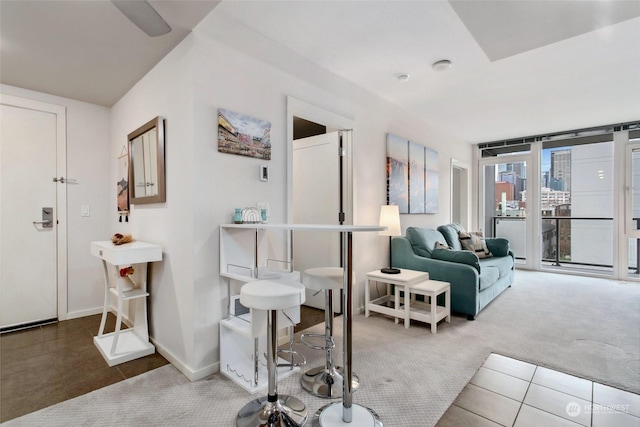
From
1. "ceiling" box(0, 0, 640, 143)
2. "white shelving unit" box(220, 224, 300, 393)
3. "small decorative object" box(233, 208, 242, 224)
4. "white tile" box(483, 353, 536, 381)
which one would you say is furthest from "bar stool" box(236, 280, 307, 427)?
"ceiling" box(0, 0, 640, 143)

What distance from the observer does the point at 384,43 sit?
246 centimetres

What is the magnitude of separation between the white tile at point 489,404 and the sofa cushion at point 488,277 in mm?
1519

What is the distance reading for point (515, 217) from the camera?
591cm

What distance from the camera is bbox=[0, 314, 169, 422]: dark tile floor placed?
187 cm

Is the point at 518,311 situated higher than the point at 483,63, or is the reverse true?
the point at 483,63

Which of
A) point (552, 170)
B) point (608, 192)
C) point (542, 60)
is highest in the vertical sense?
point (542, 60)

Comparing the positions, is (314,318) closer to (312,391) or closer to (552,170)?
(312,391)

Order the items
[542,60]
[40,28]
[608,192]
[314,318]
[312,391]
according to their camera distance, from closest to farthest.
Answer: [312,391], [40,28], [542,60], [314,318], [608,192]

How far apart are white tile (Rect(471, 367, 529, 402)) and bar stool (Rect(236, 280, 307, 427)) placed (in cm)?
119

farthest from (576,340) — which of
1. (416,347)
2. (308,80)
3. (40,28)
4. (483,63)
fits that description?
(40,28)

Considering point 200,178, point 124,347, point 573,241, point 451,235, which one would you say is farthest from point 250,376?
point 573,241

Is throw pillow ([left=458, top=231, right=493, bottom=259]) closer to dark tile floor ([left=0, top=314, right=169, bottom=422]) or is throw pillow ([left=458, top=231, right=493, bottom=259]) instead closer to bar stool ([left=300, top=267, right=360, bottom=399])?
bar stool ([left=300, top=267, right=360, bottom=399])

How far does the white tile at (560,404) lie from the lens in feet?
5.49

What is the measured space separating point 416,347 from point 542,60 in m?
2.83
